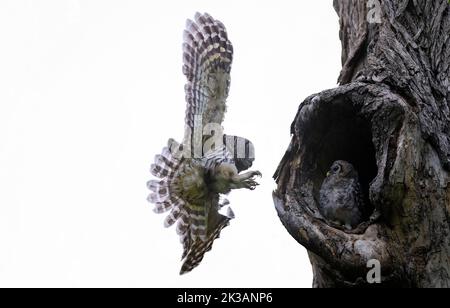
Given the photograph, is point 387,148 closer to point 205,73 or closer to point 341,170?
point 341,170

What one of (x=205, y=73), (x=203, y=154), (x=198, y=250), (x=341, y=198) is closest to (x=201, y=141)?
(x=203, y=154)

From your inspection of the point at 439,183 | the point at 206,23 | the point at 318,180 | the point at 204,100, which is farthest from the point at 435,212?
the point at 206,23

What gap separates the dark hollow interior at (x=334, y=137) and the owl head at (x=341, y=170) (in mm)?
35

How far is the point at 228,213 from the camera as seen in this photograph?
5285 mm

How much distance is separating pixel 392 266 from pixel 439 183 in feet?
1.76

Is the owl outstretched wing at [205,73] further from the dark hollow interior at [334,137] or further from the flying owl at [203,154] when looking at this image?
the dark hollow interior at [334,137]

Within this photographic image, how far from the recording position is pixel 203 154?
5355 millimetres

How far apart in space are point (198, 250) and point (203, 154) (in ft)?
2.39

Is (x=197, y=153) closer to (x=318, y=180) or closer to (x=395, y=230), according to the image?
(x=318, y=180)

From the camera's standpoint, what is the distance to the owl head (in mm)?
4969

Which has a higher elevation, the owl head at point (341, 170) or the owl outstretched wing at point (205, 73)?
the owl outstretched wing at point (205, 73)

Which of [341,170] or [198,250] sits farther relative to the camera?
[198,250]

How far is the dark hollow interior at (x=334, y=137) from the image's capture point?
444 cm

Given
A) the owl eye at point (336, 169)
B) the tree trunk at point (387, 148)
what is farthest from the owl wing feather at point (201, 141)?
the tree trunk at point (387, 148)
